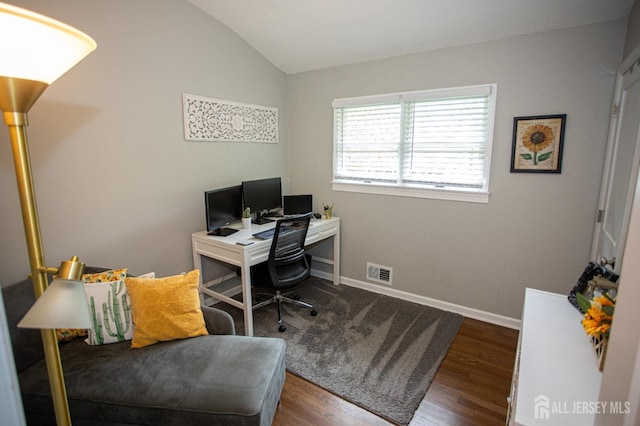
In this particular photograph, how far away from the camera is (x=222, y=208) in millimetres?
2869

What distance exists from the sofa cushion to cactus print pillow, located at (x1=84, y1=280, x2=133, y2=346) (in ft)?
0.27

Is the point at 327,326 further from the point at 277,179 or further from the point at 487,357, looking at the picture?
the point at 277,179

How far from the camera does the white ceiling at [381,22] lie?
7.27 feet

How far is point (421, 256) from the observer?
3.14 metres

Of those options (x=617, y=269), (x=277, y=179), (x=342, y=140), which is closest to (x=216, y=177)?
(x=277, y=179)

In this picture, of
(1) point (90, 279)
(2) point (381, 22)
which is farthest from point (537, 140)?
(1) point (90, 279)

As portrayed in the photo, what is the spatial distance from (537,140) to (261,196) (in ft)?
8.03

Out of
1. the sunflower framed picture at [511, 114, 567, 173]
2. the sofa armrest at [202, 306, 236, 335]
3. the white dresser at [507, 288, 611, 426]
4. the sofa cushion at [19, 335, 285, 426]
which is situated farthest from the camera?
the sunflower framed picture at [511, 114, 567, 173]

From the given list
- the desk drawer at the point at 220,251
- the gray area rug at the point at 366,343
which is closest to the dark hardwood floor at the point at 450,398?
the gray area rug at the point at 366,343

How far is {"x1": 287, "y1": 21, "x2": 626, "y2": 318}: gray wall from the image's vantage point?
7.55ft

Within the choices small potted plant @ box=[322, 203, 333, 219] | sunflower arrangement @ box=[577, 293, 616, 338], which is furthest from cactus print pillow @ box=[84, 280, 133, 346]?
sunflower arrangement @ box=[577, 293, 616, 338]

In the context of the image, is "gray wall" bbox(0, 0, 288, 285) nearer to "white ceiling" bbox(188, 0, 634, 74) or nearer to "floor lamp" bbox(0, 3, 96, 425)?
"white ceiling" bbox(188, 0, 634, 74)

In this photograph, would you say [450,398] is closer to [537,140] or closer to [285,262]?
[285,262]

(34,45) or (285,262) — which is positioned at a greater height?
(34,45)
